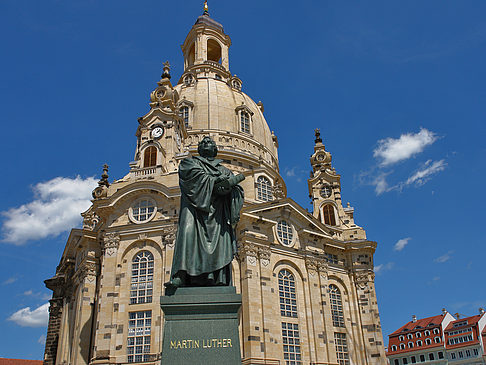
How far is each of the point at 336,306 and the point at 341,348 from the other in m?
3.78

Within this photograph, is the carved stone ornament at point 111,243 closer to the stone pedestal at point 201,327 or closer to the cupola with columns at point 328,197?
the cupola with columns at point 328,197

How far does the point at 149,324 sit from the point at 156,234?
6.75 metres

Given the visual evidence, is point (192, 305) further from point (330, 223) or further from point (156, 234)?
point (330, 223)

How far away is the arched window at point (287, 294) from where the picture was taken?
35.3 m

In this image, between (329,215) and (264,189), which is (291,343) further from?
(329,215)

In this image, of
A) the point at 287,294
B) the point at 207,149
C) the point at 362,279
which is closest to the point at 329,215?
the point at 362,279

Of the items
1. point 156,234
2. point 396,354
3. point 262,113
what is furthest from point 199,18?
point 396,354

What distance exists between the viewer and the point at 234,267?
35.0 metres

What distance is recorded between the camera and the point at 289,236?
38625 millimetres

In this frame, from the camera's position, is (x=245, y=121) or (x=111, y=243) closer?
(x=111, y=243)

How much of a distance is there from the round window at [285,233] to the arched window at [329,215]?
30.9 ft

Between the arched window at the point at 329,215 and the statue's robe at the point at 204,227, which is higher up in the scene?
the arched window at the point at 329,215

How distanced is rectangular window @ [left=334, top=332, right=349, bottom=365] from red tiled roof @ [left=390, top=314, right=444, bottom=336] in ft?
104

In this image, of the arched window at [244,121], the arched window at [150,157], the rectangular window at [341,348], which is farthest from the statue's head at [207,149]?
the arched window at [244,121]
